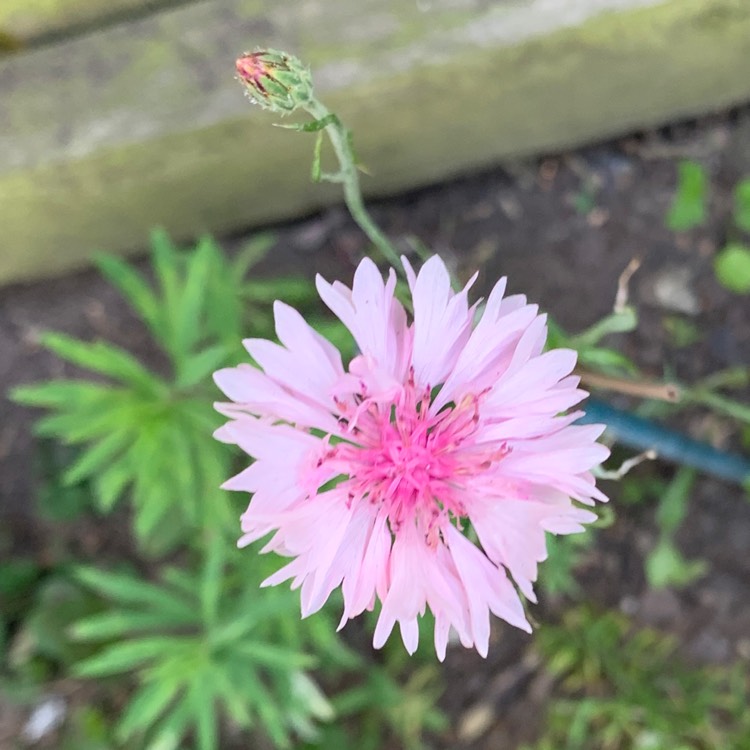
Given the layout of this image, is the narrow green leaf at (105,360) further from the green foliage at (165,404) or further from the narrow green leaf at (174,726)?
the narrow green leaf at (174,726)

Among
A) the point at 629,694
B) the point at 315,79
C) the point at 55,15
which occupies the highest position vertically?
the point at 55,15

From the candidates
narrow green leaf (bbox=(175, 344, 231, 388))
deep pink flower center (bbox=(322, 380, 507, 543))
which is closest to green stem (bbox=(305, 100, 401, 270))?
deep pink flower center (bbox=(322, 380, 507, 543))

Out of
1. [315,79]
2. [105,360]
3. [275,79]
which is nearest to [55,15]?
[315,79]

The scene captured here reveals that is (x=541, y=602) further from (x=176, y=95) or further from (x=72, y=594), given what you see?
(x=176, y=95)

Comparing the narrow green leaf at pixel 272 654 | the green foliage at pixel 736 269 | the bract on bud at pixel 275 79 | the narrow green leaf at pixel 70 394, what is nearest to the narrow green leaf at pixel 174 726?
the narrow green leaf at pixel 272 654

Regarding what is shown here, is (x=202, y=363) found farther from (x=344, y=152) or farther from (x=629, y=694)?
(x=629, y=694)

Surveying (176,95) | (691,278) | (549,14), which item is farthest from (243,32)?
(691,278)

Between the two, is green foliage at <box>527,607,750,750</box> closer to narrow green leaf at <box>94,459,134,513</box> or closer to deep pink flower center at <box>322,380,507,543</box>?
narrow green leaf at <box>94,459,134,513</box>
